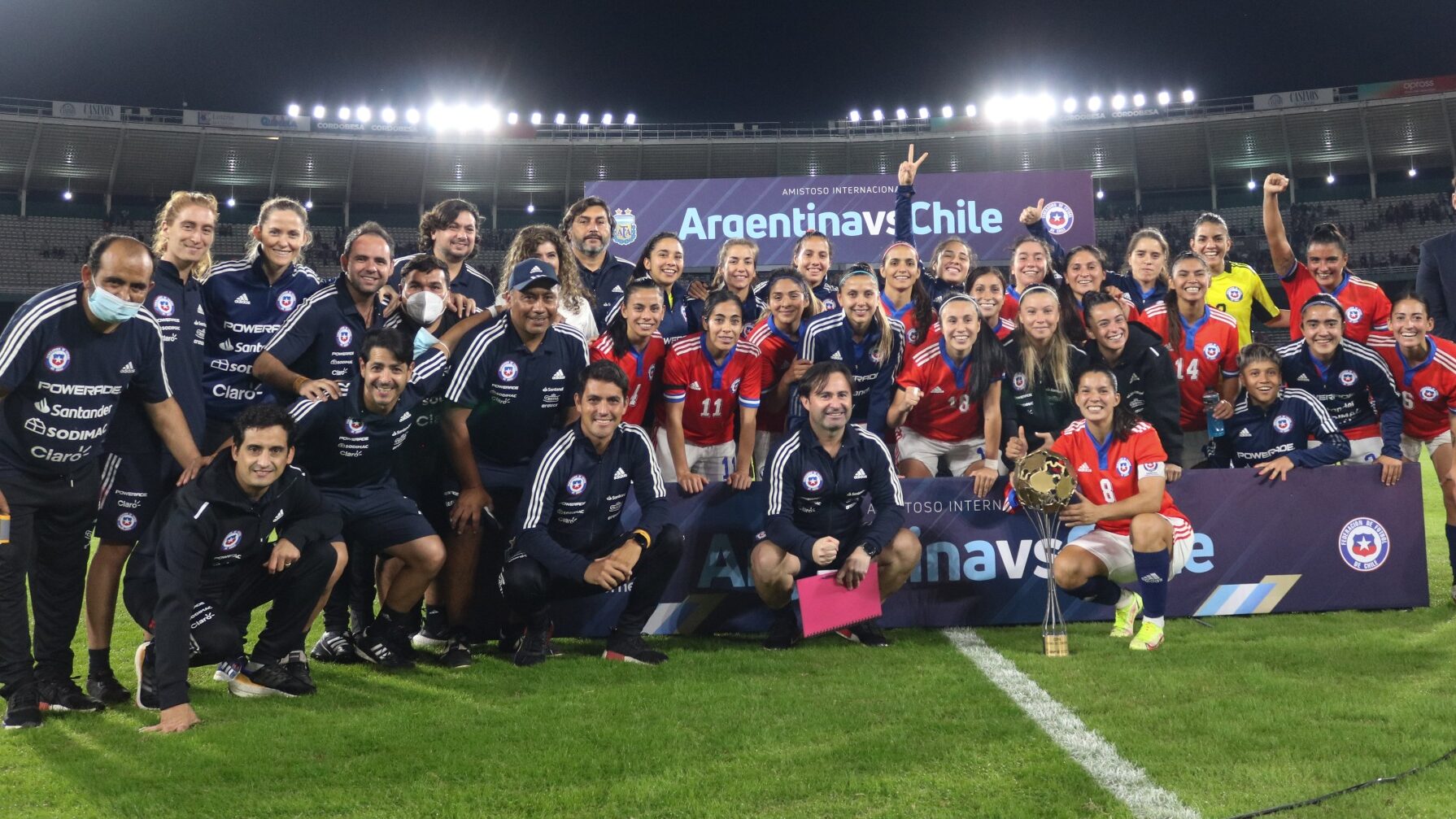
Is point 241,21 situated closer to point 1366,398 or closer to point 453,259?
point 453,259

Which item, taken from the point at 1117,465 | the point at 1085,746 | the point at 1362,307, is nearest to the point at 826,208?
the point at 1362,307

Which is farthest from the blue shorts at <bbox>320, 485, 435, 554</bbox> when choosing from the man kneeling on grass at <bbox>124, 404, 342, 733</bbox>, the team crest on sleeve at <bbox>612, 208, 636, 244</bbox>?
the team crest on sleeve at <bbox>612, 208, 636, 244</bbox>

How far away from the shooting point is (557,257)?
584 centimetres

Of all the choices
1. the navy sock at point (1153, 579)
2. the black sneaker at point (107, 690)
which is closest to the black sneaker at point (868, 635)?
the navy sock at point (1153, 579)

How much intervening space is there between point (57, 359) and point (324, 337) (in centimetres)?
124

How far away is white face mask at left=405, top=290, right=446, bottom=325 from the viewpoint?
515cm

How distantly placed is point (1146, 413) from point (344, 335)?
Answer: 427cm

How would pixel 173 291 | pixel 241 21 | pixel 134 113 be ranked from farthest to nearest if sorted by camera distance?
pixel 241 21 → pixel 134 113 → pixel 173 291

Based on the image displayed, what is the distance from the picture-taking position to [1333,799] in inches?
108

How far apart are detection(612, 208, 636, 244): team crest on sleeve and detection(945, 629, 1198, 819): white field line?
1383 cm

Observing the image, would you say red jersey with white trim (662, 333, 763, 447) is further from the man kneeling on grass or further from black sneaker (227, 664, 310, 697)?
black sneaker (227, 664, 310, 697)

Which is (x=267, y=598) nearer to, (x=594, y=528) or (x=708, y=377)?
(x=594, y=528)

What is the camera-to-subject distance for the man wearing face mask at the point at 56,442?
3840 millimetres

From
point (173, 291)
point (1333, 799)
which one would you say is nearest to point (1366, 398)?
point (1333, 799)
